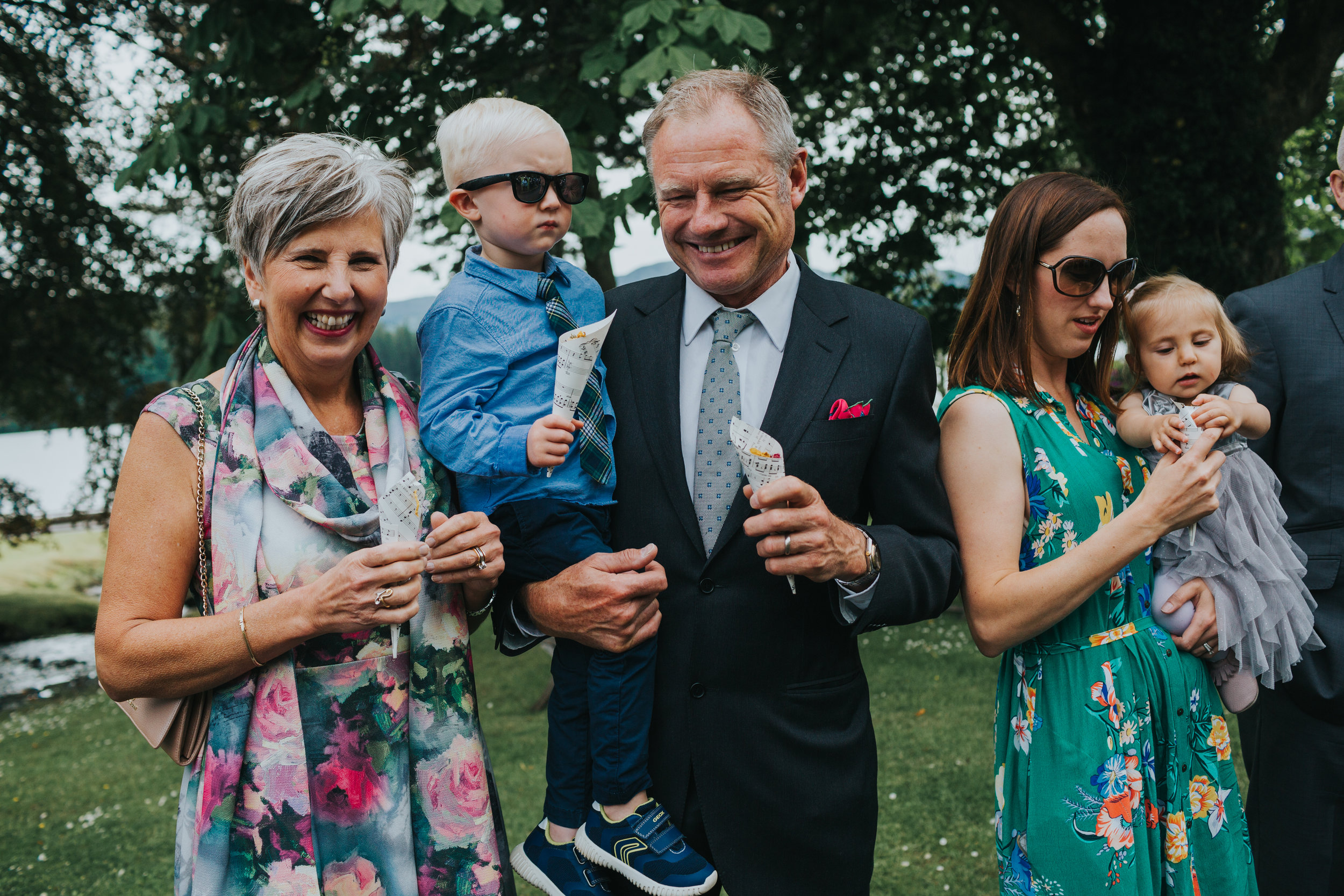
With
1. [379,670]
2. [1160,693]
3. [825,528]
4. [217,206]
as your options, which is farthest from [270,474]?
[217,206]

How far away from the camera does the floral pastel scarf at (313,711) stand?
Answer: 203 centimetres

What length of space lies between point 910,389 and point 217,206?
9978 millimetres

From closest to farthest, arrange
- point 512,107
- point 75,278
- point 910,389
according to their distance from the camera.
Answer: point 910,389, point 512,107, point 75,278

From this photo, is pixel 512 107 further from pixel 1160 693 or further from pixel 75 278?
pixel 75 278

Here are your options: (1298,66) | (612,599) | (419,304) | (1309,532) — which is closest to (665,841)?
(612,599)

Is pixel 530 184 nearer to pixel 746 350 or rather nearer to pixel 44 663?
pixel 746 350

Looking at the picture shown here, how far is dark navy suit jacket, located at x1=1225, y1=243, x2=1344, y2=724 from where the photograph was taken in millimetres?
2787

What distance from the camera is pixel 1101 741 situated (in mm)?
2322

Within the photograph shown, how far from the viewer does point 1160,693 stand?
2.40 metres

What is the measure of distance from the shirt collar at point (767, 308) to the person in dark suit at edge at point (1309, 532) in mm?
1498

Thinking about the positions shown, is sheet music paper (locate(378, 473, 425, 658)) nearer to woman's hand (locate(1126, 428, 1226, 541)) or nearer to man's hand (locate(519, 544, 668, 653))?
man's hand (locate(519, 544, 668, 653))

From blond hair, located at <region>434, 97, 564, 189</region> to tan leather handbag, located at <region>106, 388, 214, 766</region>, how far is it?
90cm

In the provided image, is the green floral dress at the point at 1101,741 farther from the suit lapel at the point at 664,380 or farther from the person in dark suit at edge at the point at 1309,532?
the suit lapel at the point at 664,380

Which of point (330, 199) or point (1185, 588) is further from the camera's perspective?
point (1185, 588)
